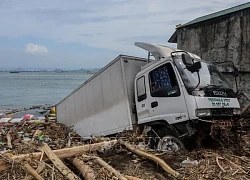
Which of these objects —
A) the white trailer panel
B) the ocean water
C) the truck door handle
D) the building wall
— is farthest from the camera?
the ocean water

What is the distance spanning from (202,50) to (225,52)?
4.27 ft

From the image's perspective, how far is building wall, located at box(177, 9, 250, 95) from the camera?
450 inches

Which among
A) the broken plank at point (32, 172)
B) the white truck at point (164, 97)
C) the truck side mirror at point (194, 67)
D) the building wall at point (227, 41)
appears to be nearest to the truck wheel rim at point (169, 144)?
the white truck at point (164, 97)

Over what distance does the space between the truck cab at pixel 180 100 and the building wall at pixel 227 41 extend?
432cm

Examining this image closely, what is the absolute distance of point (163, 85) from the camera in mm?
6605

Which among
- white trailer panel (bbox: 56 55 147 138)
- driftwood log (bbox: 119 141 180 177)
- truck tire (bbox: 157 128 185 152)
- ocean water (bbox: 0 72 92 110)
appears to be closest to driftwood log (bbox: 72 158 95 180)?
driftwood log (bbox: 119 141 180 177)

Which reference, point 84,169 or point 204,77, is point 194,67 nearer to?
point 204,77

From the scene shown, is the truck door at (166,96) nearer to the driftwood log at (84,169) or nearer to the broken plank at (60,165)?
the driftwood log at (84,169)

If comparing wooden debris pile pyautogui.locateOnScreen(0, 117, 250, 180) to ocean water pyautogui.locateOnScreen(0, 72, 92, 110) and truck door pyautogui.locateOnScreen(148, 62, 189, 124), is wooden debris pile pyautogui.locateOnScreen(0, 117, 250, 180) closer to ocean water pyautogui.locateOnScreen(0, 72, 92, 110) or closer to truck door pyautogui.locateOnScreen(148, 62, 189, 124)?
truck door pyautogui.locateOnScreen(148, 62, 189, 124)

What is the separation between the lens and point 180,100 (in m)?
6.11

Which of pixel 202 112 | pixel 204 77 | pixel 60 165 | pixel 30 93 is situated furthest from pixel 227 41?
pixel 30 93

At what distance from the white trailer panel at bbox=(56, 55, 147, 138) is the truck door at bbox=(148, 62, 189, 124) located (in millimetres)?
863

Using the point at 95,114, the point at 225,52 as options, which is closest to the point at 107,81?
the point at 95,114

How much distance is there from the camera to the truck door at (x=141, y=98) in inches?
275
